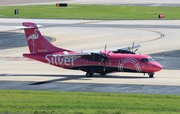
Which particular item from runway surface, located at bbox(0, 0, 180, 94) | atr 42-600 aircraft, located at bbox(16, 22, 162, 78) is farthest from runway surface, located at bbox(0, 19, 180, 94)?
atr 42-600 aircraft, located at bbox(16, 22, 162, 78)

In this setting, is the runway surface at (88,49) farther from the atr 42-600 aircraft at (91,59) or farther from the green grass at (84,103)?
the green grass at (84,103)

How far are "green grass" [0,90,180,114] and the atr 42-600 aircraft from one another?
28.6 ft

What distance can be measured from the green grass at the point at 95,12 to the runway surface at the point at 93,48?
24.0 feet

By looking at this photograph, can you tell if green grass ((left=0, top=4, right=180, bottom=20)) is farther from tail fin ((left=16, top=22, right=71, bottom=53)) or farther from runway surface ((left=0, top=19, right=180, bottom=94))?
tail fin ((left=16, top=22, right=71, bottom=53))

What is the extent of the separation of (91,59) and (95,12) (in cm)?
6775

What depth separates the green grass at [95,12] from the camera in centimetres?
10889

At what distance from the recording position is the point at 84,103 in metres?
35.8

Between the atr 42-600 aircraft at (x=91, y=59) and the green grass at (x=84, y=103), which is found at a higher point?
the atr 42-600 aircraft at (x=91, y=59)

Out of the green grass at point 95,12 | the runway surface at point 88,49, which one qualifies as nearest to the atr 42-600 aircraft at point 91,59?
the runway surface at point 88,49

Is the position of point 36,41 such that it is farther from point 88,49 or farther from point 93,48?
point 93,48

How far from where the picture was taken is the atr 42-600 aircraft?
48.3 meters

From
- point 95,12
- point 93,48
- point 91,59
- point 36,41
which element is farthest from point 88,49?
point 95,12

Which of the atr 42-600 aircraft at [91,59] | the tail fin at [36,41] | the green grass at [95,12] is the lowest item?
the atr 42-600 aircraft at [91,59]

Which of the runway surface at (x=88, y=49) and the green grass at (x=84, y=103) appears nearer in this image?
the green grass at (x=84, y=103)
